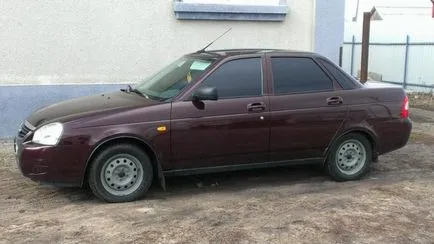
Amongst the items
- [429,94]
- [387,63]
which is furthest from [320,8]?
[387,63]

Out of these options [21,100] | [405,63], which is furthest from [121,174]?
[405,63]

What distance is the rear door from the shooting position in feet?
20.5

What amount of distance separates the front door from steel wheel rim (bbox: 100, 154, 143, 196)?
16.0 inches

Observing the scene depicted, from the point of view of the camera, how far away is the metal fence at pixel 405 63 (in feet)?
55.8

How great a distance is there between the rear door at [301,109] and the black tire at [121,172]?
1.46 m

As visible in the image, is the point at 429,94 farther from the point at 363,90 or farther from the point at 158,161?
the point at 158,161

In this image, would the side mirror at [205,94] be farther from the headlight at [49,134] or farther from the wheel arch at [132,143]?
the headlight at [49,134]

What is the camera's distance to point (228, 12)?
953cm

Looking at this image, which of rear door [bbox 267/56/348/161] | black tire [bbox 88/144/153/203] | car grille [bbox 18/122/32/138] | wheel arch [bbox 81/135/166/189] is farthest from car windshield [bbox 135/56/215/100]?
car grille [bbox 18/122/32/138]

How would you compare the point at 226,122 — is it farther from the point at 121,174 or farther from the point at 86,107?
the point at 86,107

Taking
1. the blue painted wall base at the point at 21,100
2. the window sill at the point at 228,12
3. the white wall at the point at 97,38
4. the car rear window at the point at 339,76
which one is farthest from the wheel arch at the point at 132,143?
the window sill at the point at 228,12

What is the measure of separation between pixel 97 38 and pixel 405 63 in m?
12.1

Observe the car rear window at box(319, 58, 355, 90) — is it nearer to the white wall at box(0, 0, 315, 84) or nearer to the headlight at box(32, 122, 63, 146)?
the headlight at box(32, 122, 63, 146)

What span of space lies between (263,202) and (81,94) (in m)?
4.45
